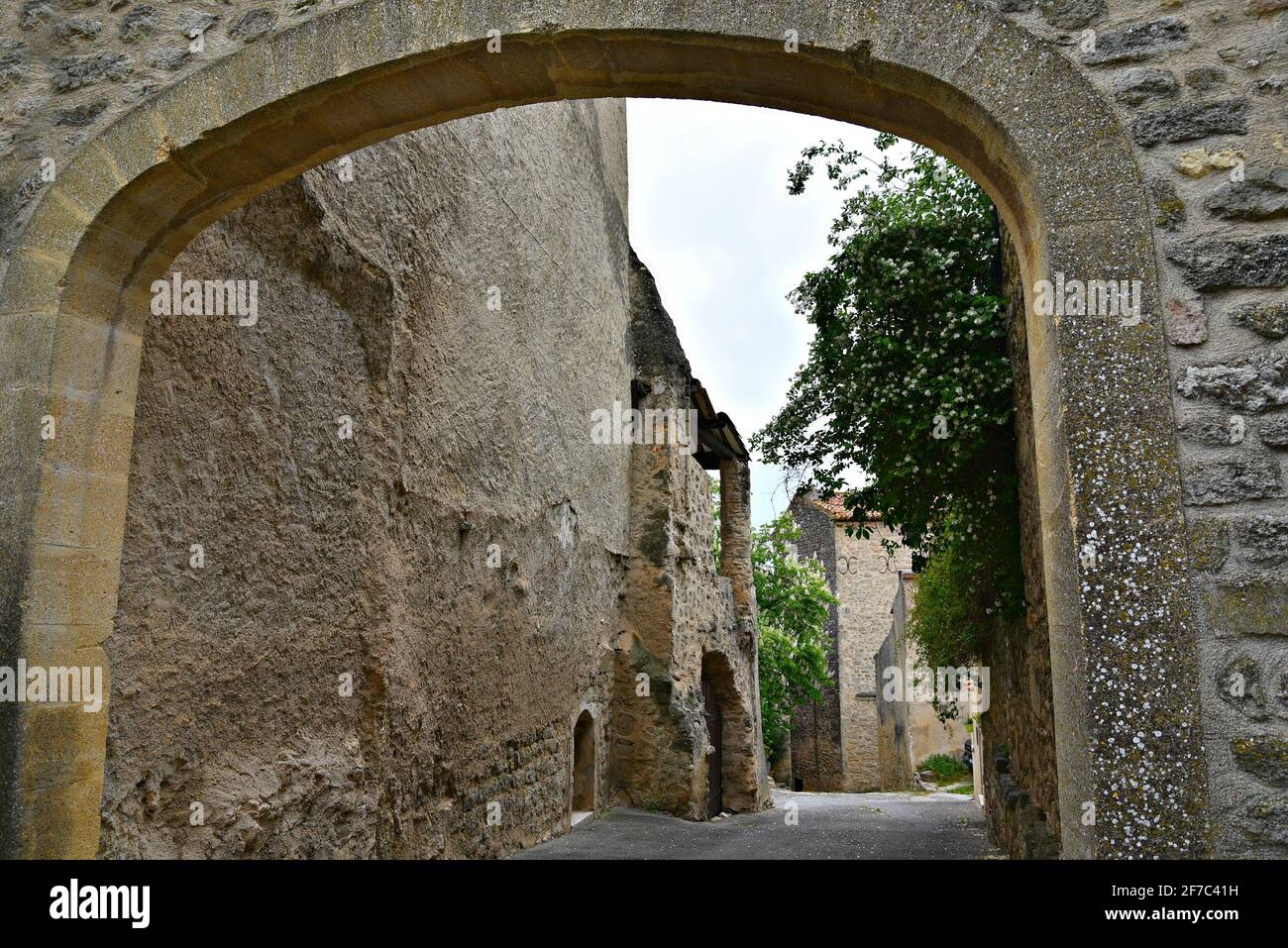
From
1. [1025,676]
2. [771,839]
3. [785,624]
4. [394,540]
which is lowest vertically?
[771,839]

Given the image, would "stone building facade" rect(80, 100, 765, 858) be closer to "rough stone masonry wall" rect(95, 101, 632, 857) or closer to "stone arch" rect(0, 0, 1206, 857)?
"rough stone masonry wall" rect(95, 101, 632, 857)

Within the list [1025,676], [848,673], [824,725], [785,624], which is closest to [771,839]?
[1025,676]

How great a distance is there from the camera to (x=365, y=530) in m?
4.47

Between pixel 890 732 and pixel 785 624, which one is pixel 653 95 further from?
pixel 890 732

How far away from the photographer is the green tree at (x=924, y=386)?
18.2 feet

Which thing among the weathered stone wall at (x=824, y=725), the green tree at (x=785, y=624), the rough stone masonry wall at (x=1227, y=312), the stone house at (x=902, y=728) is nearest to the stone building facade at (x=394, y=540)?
the rough stone masonry wall at (x=1227, y=312)

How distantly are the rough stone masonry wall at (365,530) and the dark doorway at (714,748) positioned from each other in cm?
358

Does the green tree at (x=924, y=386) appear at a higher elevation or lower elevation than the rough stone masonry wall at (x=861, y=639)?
higher

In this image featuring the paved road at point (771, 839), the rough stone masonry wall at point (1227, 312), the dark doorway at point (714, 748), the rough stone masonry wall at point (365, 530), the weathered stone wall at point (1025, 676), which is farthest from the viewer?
the dark doorway at point (714, 748)

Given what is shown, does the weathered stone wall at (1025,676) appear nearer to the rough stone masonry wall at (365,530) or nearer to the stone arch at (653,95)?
the stone arch at (653,95)

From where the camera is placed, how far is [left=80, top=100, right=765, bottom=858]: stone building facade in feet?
11.1

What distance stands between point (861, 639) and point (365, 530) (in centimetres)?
2034

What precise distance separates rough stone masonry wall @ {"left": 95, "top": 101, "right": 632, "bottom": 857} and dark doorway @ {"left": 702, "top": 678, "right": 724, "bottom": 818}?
358 centimetres

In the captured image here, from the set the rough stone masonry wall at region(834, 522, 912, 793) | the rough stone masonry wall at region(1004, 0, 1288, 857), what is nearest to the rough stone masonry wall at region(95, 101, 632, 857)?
the rough stone masonry wall at region(1004, 0, 1288, 857)
